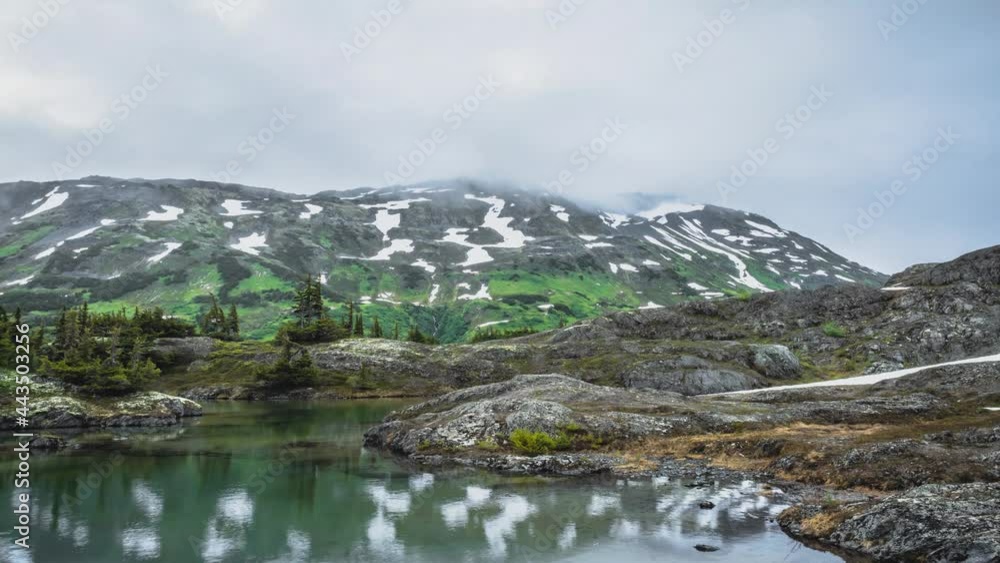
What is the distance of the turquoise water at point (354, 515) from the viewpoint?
95.7ft

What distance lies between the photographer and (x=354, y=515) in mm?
36062

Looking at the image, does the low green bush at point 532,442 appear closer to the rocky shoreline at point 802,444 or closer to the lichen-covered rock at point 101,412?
the rocky shoreline at point 802,444

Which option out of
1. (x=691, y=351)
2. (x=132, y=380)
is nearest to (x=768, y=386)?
(x=691, y=351)

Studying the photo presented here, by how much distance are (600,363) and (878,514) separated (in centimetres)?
8390

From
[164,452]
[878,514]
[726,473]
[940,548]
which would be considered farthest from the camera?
[164,452]

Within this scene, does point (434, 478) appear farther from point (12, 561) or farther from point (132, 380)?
point (132, 380)

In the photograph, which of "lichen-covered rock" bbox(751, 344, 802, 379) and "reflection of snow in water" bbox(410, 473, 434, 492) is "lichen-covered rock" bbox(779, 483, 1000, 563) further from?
"lichen-covered rock" bbox(751, 344, 802, 379)

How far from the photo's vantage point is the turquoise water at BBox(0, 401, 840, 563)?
29.2 meters

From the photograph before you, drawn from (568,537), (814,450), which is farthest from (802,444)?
(568,537)

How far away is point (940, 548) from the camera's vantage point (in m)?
23.9

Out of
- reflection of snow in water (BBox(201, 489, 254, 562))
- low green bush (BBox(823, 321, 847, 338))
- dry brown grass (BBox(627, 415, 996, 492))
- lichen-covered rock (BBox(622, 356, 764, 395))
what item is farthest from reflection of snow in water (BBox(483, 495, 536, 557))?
low green bush (BBox(823, 321, 847, 338))

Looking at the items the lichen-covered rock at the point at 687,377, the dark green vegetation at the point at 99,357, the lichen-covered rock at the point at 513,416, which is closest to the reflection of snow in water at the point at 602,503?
the lichen-covered rock at the point at 513,416

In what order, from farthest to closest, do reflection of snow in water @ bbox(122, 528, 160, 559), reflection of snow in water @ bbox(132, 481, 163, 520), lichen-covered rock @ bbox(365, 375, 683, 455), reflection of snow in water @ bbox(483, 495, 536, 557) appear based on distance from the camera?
lichen-covered rock @ bbox(365, 375, 683, 455)
reflection of snow in water @ bbox(132, 481, 163, 520)
reflection of snow in water @ bbox(483, 495, 536, 557)
reflection of snow in water @ bbox(122, 528, 160, 559)

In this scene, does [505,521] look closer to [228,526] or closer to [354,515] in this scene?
[354,515]
